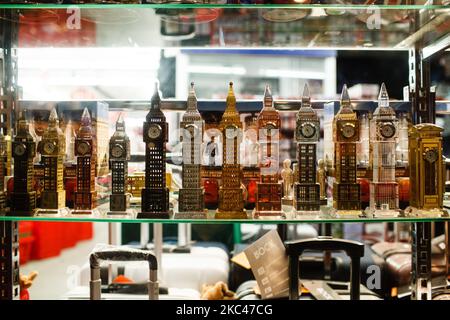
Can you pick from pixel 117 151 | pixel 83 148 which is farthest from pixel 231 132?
pixel 83 148

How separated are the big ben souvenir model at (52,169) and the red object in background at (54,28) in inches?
14.0

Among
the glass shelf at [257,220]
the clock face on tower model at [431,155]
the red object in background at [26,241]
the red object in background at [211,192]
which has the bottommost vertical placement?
the red object in background at [26,241]

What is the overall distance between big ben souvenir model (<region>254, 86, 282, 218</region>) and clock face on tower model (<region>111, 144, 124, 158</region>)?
43 cm

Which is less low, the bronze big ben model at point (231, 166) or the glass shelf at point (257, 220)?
the bronze big ben model at point (231, 166)

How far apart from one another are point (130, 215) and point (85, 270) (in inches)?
18.5

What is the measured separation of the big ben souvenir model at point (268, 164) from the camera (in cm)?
149

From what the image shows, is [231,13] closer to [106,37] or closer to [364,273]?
[106,37]

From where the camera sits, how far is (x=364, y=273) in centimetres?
184

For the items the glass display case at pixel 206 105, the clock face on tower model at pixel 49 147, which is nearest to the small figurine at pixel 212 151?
the glass display case at pixel 206 105

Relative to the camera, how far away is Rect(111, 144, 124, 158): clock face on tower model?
4.95 ft

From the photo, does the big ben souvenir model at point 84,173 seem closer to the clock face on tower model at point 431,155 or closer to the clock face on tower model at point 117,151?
the clock face on tower model at point 117,151

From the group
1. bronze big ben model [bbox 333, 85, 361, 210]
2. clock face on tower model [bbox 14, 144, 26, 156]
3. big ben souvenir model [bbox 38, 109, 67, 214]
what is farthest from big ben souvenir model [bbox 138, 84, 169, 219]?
bronze big ben model [bbox 333, 85, 361, 210]

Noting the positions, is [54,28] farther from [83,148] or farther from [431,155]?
[431,155]

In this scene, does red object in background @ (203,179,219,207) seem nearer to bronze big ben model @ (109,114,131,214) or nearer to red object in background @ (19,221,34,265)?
bronze big ben model @ (109,114,131,214)
